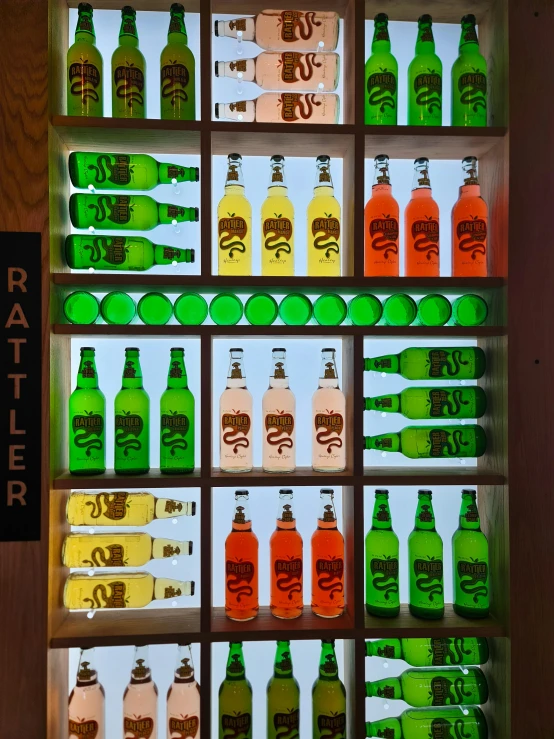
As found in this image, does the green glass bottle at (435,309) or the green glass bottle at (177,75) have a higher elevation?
the green glass bottle at (177,75)

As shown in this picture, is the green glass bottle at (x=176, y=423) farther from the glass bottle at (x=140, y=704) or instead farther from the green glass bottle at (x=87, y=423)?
the glass bottle at (x=140, y=704)

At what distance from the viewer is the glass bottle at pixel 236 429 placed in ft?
4.40

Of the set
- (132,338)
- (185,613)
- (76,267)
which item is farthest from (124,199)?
(185,613)

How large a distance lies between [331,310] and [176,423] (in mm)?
436

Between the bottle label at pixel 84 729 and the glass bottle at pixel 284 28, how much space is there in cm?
159

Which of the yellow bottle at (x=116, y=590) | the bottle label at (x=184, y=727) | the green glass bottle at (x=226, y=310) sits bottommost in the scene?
the bottle label at (x=184, y=727)

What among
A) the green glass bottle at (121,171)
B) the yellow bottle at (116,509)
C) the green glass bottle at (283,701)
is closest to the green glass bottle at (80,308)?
the green glass bottle at (121,171)

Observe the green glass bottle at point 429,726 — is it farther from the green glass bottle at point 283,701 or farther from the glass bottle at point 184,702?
the glass bottle at point 184,702

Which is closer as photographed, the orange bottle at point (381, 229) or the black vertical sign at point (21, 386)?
the black vertical sign at point (21, 386)

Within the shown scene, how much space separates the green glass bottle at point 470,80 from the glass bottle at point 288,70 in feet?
0.96

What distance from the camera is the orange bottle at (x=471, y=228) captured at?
1.37 metres

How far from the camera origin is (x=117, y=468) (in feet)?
4.38

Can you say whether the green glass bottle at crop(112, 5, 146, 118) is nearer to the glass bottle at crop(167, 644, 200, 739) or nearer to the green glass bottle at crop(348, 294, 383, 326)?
the green glass bottle at crop(348, 294, 383, 326)

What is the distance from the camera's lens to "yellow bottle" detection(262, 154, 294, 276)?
1.36 metres
